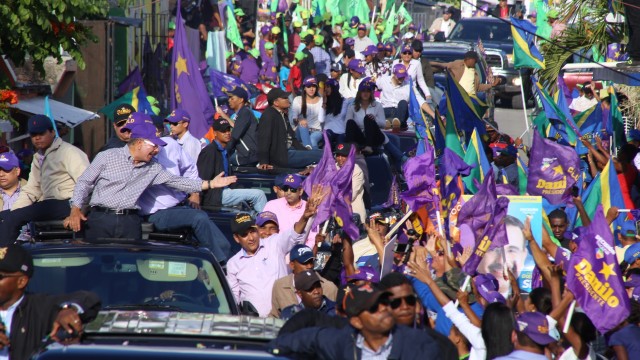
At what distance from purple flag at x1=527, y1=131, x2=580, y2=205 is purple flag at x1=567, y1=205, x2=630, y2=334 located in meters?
3.62

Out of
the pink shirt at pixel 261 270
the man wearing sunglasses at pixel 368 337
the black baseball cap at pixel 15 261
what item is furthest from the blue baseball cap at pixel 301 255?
the man wearing sunglasses at pixel 368 337

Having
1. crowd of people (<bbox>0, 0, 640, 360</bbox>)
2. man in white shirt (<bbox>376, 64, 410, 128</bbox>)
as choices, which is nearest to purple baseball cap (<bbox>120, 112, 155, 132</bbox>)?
crowd of people (<bbox>0, 0, 640, 360</bbox>)

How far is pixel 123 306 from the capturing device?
750cm

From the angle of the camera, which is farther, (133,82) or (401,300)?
(133,82)

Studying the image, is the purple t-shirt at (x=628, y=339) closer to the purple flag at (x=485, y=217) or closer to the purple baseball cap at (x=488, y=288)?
the purple baseball cap at (x=488, y=288)

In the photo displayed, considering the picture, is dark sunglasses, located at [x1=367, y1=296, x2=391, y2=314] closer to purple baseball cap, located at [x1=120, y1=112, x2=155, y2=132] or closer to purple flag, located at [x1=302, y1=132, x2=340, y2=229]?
purple baseball cap, located at [x1=120, y1=112, x2=155, y2=132]

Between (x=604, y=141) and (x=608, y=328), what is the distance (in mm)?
7936

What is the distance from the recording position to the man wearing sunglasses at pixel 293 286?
8875mm

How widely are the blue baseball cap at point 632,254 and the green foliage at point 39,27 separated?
6141 millimetres

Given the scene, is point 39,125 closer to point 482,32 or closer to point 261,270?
point 261,270

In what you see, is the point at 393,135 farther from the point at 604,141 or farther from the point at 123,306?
the point at 123,306

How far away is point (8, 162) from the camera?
1044 cm

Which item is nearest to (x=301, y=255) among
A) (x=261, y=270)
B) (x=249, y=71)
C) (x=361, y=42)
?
(x=261, y=270)

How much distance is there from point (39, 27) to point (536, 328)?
8435 mm
